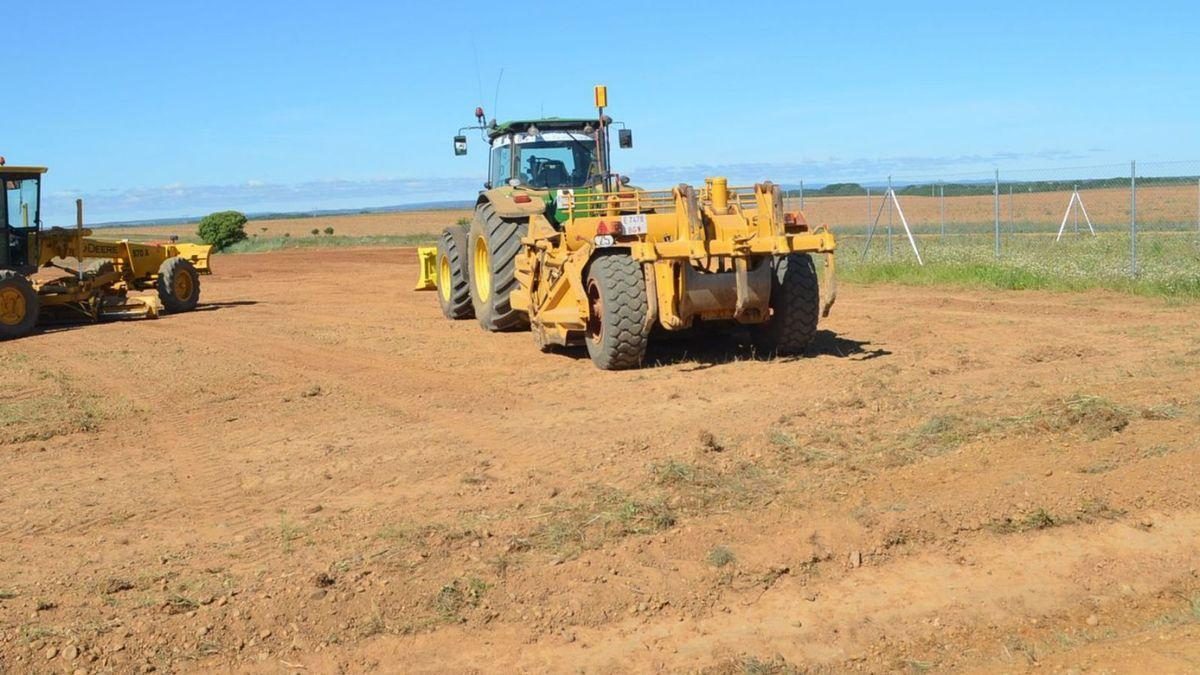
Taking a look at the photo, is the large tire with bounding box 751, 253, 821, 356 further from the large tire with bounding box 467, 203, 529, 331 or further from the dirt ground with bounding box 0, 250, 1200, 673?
the large tire with bounding box 467, 203, 529, 331

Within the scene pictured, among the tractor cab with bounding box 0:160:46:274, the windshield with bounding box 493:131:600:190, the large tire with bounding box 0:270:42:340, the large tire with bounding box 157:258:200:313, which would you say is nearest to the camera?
the windshield with bounding box 493:131:600:190

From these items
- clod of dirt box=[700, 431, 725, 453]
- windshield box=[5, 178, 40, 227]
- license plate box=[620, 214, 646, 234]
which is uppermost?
windshield box=[5, 178, 40, 227]

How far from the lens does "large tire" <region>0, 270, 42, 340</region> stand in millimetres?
14961

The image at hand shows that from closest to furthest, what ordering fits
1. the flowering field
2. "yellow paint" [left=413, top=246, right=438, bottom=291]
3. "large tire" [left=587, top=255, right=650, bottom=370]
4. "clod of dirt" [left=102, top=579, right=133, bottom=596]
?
"clod of dirt" [left=102, top=579, right=133, bottom=596] < "large tire" [left=587, top=255, right=650, bottom=370] < the flowering field < "yellow paint" [left=413, top=246, right=438, bottom=291]

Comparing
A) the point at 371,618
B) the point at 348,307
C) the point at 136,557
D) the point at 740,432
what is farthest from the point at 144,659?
the point at 348,307

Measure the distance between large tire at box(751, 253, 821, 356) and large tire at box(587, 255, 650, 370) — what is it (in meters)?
1.18

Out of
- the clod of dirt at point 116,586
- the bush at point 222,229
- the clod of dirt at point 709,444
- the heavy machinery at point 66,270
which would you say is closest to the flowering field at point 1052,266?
the clod of dirt at point 709,444

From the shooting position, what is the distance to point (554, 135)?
46.9ft

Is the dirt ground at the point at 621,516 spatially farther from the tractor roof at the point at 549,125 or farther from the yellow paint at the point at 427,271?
the yellow paint at the point at 427,271

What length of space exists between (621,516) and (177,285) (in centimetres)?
1357

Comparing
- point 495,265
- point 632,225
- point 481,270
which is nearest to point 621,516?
point 632,225

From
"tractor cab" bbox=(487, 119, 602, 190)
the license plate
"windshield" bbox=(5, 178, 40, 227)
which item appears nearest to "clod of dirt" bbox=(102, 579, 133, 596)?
the license plate

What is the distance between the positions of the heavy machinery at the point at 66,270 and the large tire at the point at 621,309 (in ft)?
27.3

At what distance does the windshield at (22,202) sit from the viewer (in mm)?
16094
